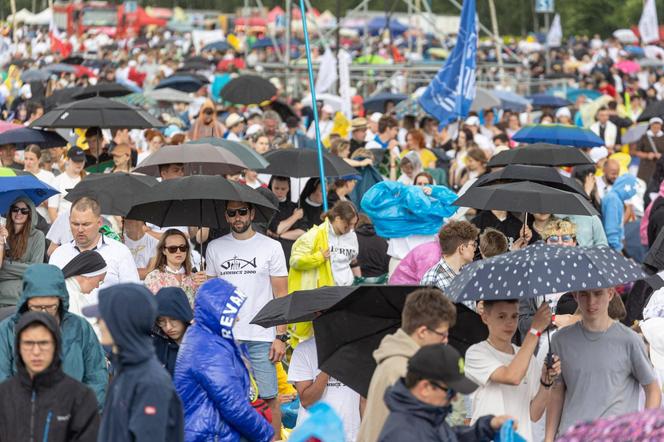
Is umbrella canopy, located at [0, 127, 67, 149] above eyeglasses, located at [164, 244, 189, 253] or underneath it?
above

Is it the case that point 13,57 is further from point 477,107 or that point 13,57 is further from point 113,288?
point 113,288

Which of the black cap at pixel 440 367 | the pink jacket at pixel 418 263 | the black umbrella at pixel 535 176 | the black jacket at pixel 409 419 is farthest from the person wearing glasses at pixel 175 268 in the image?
the black cap at pixel 440 367

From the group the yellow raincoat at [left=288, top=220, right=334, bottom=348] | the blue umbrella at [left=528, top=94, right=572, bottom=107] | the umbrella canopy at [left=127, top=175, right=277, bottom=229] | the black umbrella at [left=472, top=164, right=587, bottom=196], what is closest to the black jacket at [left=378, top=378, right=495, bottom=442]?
the umbrella canopy at [left=127, top=175, right=277, bottom=229]

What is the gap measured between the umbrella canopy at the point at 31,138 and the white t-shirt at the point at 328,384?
→ 5.72 m

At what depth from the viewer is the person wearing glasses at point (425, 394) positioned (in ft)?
18.0

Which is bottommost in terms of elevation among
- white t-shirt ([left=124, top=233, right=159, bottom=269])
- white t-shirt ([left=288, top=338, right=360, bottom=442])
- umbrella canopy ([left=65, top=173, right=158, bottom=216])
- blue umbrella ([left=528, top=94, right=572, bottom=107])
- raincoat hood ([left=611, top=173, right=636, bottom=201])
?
blue umbrella ([left=528, top=94, right=572, bottom=107])

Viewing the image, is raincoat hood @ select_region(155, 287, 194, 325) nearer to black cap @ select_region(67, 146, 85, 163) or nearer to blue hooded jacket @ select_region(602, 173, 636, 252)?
black cap @ select_region(67, 146, 85, 163)

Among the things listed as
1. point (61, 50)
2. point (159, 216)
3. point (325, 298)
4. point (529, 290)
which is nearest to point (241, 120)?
point (159, 216)

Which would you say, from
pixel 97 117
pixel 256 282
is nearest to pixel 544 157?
pixel 256 282

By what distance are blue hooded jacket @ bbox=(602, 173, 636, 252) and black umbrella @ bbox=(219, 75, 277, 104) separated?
7041mm

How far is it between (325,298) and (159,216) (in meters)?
2.47

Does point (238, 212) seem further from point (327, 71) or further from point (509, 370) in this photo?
point (327, 71)

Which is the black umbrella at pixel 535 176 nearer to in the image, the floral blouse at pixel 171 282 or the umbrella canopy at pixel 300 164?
the umbrella canopy at pixel 300 164

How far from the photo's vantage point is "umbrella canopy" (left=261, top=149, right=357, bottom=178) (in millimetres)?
12695
